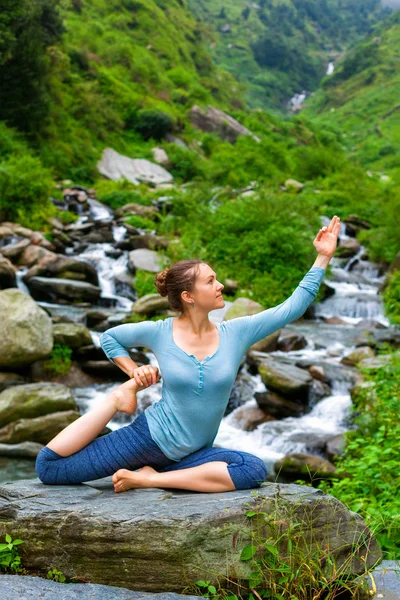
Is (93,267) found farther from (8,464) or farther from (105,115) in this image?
(105,115)

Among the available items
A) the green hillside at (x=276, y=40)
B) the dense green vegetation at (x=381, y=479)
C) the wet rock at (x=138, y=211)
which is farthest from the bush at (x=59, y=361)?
the green hillside at (x=276, y=40)

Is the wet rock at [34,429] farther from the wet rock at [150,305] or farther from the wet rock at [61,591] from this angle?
the wet rock at [61,591]

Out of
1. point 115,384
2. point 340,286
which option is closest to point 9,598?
point 115,384

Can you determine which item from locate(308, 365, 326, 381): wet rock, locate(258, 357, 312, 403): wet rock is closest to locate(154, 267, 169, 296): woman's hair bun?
locate(258, 357, 312, 403): wet rock

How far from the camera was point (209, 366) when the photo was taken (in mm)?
3396

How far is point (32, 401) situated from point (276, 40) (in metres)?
122

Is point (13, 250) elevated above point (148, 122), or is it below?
below

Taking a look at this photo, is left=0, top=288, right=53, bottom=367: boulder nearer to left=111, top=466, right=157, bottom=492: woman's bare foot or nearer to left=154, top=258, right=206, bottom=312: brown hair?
left=154, top=258, right=206, bottom=312: brown hair

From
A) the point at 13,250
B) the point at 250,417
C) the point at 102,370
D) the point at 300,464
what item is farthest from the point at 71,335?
the point at 13,250

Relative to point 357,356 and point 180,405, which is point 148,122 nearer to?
point 357,356

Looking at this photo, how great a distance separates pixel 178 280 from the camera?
3.52m

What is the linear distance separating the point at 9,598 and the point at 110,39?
53.0 metres

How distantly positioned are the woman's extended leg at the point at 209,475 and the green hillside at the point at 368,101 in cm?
5328

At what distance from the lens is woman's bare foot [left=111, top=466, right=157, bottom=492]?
11.1 ft
